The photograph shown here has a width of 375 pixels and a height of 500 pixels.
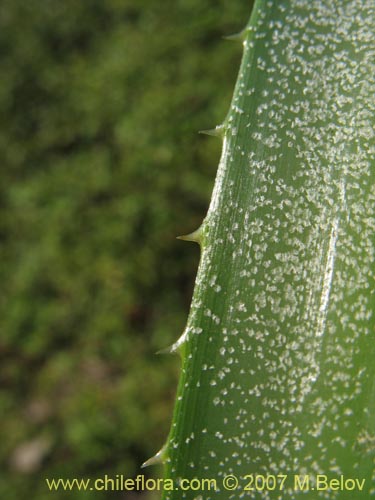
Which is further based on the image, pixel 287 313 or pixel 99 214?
pixel 99 214

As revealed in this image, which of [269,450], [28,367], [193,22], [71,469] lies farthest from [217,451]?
[193,22]

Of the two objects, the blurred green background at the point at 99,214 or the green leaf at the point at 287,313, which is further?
the blurred green background at the point at 99,214

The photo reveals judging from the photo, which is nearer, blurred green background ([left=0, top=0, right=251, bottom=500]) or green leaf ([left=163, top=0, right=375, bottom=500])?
green leaf ([left=163, top=0, right=375, bottom=500])

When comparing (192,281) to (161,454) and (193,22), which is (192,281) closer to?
(193,22)
